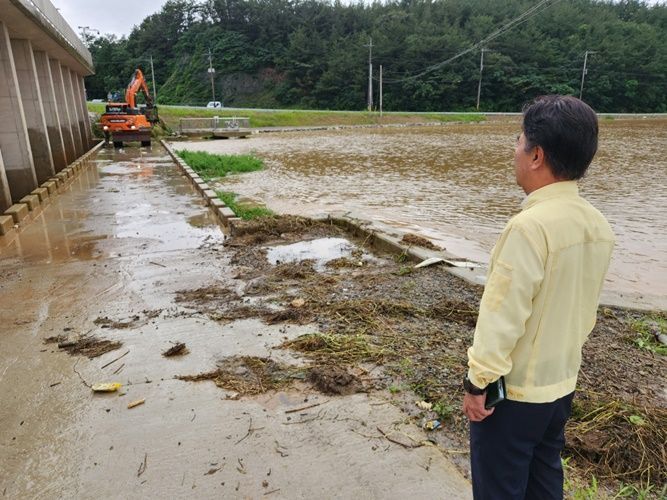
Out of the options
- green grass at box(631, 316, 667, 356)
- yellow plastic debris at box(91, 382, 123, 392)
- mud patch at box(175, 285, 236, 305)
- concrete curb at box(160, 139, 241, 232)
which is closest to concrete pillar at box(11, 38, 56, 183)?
concrete curb at box(160, 139, 241, 232)

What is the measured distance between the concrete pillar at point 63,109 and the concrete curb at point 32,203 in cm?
287

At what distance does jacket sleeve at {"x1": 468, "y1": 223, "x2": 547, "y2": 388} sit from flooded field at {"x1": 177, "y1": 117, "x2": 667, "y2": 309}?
414cm

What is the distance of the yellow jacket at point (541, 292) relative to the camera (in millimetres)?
1712

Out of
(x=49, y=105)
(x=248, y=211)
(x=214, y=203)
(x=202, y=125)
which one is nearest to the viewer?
(x=248, y=211)

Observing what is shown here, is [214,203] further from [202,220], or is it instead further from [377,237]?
[377,237]

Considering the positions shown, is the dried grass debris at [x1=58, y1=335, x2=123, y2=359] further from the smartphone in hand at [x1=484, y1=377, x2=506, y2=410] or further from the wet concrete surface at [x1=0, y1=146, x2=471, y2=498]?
the smartphone in hand at [x1=484, y1=377, x2=506, y2=410]

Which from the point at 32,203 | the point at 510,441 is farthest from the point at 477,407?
the point at 32,203

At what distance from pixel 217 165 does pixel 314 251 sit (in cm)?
1105

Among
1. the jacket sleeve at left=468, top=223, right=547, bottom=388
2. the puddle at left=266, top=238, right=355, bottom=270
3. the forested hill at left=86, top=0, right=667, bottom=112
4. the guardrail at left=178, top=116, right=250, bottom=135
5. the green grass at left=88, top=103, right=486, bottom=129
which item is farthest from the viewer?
the forested hill at left=86, top=0, right=667, bottom=112

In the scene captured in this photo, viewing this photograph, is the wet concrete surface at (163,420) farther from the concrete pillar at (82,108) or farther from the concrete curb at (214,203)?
the concrete pillar at (82,108)

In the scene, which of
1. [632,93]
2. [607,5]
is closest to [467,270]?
[632,93]

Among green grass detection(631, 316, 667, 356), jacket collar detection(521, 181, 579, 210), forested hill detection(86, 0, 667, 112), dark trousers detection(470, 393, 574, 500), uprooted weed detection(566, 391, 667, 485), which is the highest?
forested hill detection(86, 0, 667, 112)

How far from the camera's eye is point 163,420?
316 centimetres

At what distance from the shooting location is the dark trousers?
1.83m
